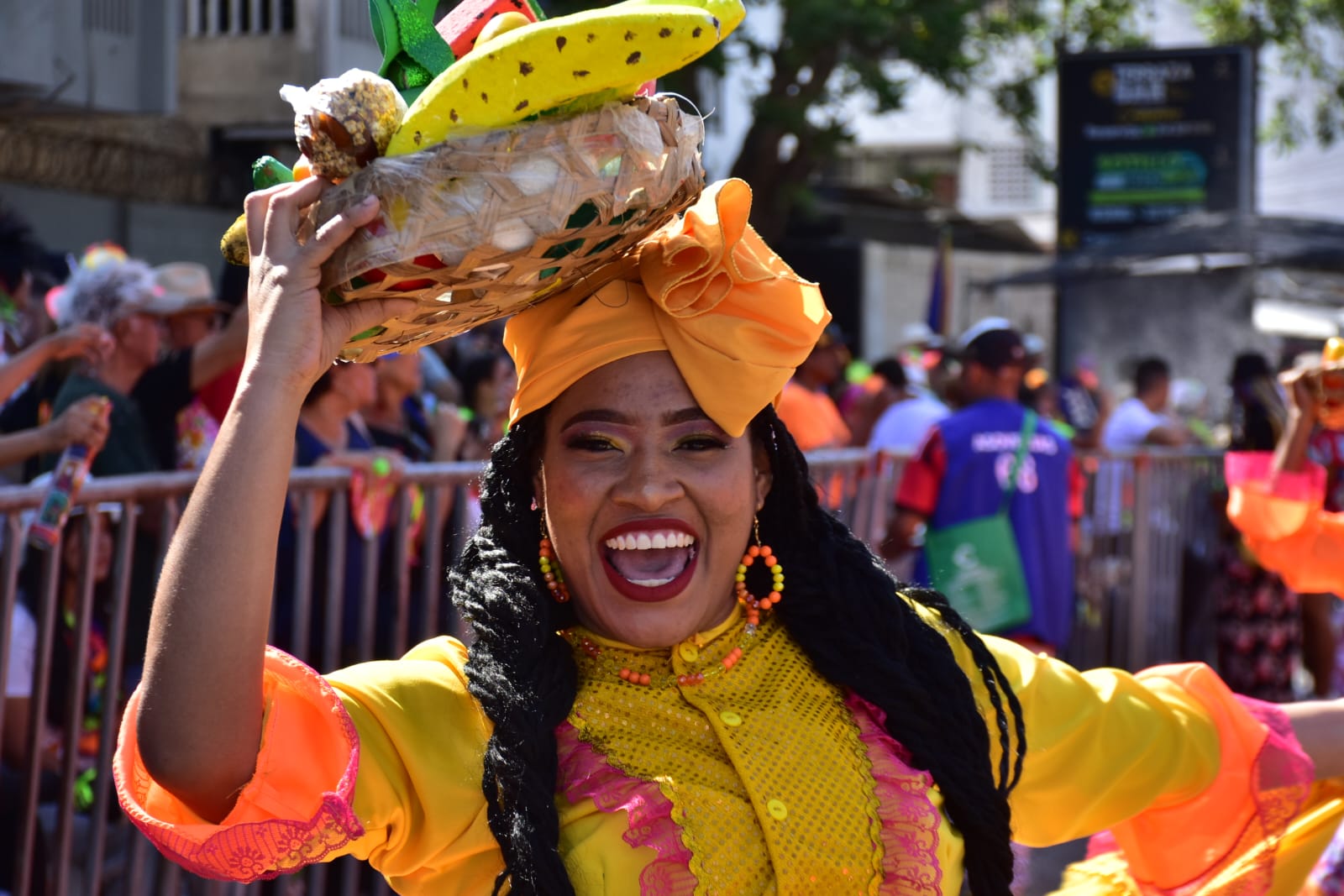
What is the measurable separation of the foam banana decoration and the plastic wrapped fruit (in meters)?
0.02

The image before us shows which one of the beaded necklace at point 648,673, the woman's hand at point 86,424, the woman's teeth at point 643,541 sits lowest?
the beaded necklace at point 648,673

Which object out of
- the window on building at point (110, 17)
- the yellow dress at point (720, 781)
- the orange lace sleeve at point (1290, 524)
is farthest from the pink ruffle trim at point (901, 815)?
the window on building at point (110, 17)

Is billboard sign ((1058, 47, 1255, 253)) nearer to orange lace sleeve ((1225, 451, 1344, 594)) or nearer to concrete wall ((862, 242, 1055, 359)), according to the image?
concrete wall ((862, 242, 1055, 359))

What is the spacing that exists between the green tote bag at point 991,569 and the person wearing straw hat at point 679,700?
4031mm

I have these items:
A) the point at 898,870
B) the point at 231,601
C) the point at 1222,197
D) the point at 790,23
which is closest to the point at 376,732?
the point at 231,601

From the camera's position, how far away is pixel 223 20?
47.8 feet

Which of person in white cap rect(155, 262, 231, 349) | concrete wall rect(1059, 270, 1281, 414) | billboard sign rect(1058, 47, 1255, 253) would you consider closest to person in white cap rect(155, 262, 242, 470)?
person in white cap rect(155, 262, 231, 349)

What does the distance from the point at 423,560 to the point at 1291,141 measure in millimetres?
21341

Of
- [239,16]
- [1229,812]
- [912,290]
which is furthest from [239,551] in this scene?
[912,290]

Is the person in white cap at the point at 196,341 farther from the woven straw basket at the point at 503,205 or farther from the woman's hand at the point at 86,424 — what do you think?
the woven straw basket at the point at 503,205

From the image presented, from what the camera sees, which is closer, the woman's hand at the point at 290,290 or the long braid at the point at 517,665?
the woman's hand at the point at 290,290

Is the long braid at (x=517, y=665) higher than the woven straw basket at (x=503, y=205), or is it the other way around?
the woven straw basket at (x=503, y=205)

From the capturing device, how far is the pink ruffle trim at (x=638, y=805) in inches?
89.0

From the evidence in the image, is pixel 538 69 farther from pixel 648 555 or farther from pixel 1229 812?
pixel 1229 812
